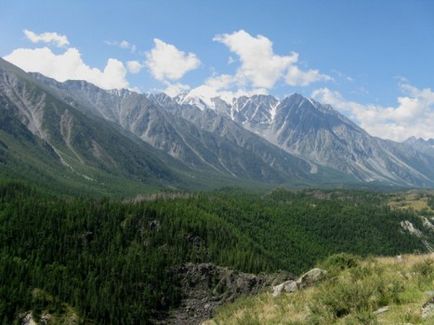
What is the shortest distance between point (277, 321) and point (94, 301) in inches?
4380

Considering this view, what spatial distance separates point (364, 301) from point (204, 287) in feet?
326

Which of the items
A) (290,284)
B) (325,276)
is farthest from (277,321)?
(290,284)

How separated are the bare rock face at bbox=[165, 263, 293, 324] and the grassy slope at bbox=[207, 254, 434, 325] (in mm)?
56459

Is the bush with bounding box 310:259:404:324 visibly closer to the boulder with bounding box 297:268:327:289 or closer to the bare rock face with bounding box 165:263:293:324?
the boulder with bounding box 297:268:327:289

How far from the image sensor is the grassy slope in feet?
77.2

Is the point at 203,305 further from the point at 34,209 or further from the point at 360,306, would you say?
the point at 34,209

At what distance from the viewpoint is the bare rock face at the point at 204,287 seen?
9677 cm

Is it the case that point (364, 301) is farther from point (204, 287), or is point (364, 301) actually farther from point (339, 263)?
point (204, 287)

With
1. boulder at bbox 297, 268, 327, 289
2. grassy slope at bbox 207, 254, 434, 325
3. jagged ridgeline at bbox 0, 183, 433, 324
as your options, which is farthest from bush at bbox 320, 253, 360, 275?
jagged ridgeline at bbox 0, 183, 433, 324

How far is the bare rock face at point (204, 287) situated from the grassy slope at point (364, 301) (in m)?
56.5

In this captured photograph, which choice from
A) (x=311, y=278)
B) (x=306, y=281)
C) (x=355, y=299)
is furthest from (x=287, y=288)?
(x=355, y=299)

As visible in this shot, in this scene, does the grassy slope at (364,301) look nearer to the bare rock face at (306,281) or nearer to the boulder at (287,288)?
the bare rock face at (306,281)

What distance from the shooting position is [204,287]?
4833 inches

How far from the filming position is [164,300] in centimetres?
12912
